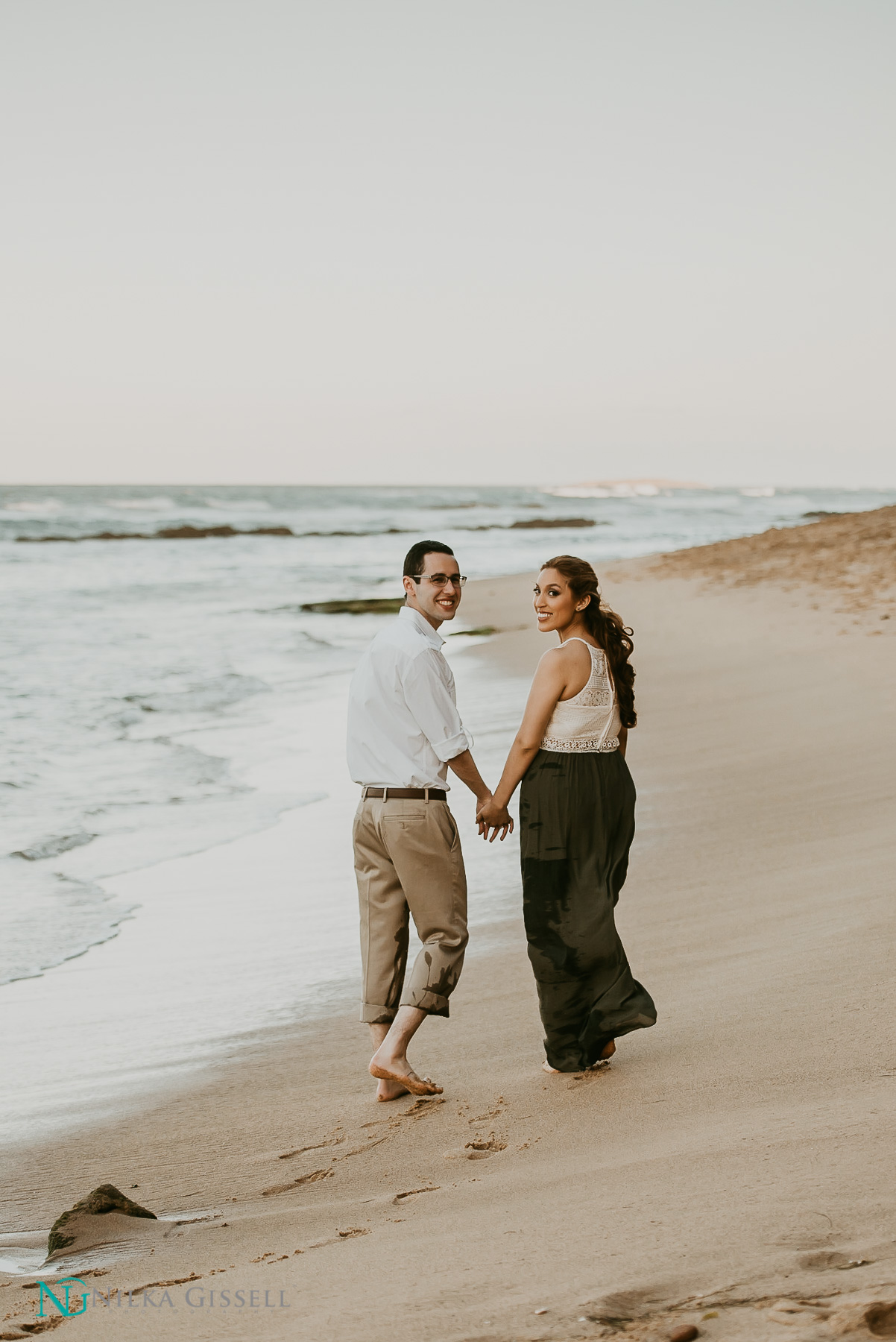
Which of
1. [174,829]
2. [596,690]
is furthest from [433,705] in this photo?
[174,829]

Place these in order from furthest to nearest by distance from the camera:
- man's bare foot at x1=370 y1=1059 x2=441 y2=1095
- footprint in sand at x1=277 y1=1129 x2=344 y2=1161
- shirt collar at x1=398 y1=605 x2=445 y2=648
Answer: shirt collar at x1=398 y1=605 x2=445 y2=648 < man's bare foot at x1=370 y1=1059 x2=441 y2=1095 < footprint in sand at x1=277 y1=1129 x2=344 y2=1161

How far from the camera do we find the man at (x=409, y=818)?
3697 mm

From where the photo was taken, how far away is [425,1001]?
373cm

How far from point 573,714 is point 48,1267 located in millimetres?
2069

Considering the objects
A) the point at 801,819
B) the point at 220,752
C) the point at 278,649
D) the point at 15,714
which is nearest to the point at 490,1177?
the point at 801,819

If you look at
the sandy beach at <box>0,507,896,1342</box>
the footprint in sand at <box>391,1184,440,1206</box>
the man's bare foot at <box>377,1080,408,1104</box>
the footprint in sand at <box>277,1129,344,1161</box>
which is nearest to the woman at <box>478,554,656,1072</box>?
the sandy beach at <box>0,507,896,1342</box>

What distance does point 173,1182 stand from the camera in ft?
10.6

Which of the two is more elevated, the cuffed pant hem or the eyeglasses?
the eyeglasses

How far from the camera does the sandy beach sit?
2105 millimetres

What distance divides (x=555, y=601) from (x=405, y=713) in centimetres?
60

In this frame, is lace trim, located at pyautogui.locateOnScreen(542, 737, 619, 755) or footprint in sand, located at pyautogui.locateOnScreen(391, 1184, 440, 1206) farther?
lace trim, located at pyautogui.locateOnScreen(542, 737, 619, 755)

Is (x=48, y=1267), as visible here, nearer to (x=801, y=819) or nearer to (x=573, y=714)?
(x=573, y=714)

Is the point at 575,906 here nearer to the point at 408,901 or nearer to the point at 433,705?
the point at 408,901

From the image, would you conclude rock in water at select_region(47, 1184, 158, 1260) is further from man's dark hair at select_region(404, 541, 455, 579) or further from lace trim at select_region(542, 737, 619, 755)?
man's dark hair at select_region(404, 541, 455, 579)
